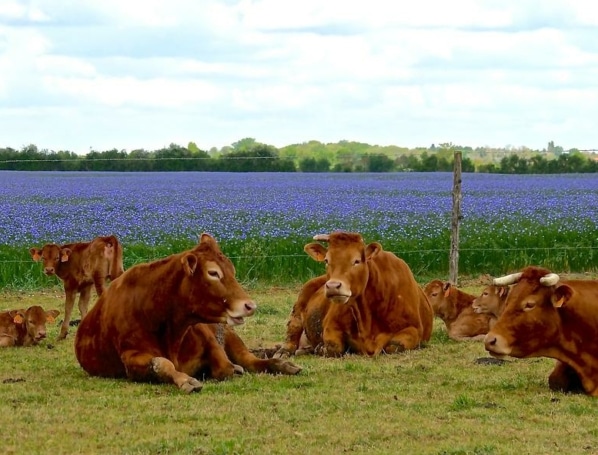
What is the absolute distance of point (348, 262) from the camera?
11.7m

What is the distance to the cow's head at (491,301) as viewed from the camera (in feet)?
42.3

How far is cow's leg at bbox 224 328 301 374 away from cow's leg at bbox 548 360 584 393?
89.6 inches

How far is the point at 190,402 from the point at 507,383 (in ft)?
9.00

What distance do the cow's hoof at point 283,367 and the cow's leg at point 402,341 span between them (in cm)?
171

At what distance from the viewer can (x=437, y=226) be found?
23062 millimetres

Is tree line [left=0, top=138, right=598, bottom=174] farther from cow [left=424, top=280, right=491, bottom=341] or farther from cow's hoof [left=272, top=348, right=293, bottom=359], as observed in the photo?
cow's hoof [left=272, top=348, right=293, bottom=359]

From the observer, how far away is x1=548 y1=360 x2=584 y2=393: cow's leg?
967cm

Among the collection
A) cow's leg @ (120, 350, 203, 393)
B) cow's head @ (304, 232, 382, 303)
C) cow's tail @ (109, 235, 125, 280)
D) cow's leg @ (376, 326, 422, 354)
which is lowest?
cow's leg @ (376, 326, 422, 354)

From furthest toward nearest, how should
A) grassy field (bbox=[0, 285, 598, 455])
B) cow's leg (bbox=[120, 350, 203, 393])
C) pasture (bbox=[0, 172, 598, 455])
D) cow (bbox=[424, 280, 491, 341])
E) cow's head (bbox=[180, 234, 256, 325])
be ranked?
cow (bbox=[424, 280, 491, 341])
cow's head (bbox=[180, 234, 256, 325])
cow's leg (bbox=[120, 350, 203, 393])
pasture (bbox=[0, 172, 598, 455])
grassy field (bbox=[0, 285, 598, 455])

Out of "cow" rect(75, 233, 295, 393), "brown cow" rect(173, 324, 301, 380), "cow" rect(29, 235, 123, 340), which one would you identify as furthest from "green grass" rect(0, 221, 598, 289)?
"cow" rect(75, 233, 295, 393)

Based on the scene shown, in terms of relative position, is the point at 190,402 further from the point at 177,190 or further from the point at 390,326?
the point at 177,190

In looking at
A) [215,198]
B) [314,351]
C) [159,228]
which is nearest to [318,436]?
[314,351]

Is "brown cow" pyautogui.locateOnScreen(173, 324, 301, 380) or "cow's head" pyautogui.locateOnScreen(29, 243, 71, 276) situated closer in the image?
"brown cow" pyautogui.locateOnScreen(173, 324, 301, 380)

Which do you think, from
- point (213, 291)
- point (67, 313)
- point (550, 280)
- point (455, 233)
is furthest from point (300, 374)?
point (455, 233)
